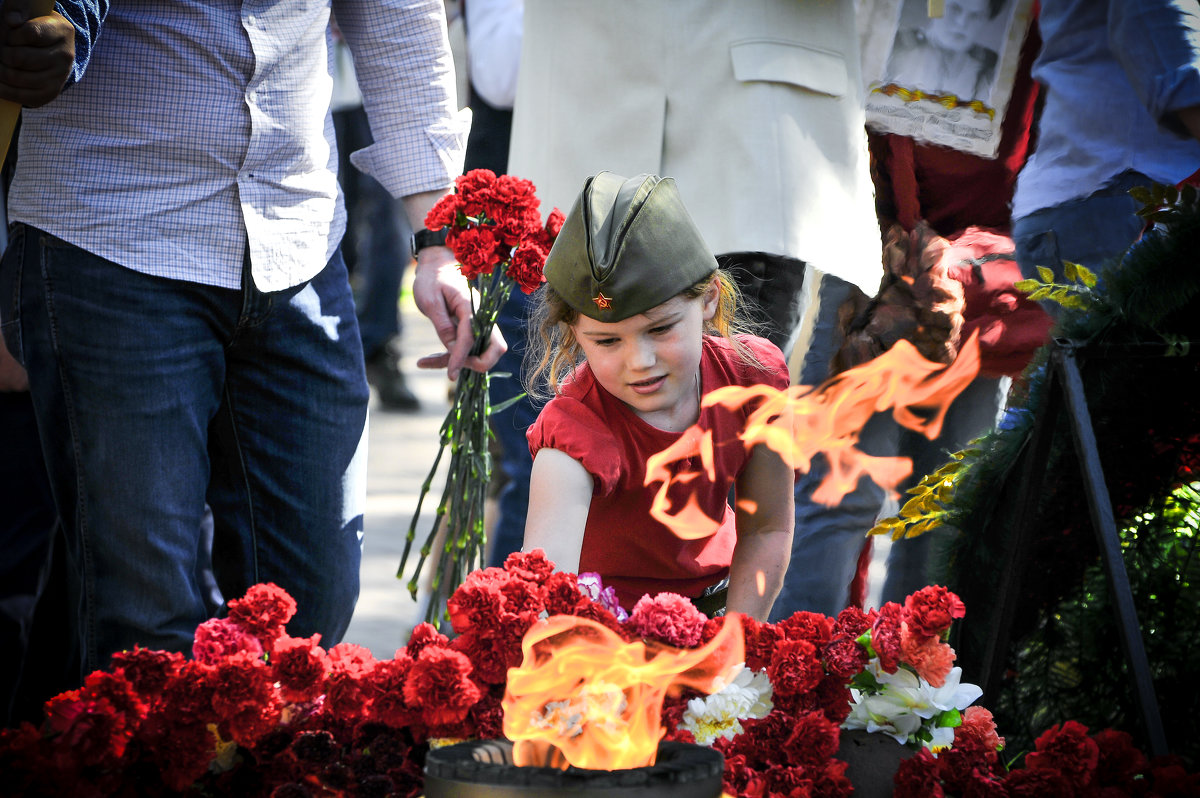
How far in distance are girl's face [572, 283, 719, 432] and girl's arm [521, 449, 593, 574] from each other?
165mm

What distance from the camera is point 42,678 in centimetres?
287

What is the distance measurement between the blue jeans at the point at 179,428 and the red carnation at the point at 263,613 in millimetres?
535

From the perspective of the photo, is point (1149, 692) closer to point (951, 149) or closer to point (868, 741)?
point (868, 741)

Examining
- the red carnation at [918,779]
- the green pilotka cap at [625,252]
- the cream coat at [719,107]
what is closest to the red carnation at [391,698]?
the red carnation at [918,779]

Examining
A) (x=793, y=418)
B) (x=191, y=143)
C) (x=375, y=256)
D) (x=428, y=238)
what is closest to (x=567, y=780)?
(x=793, y=418)

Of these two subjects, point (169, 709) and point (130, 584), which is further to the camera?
point (130, 584)

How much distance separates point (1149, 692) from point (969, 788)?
0.32 m

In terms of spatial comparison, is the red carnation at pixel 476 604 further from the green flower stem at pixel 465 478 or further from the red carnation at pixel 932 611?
the green flower stem at pixel 465 478

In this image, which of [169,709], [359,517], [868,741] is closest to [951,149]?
[359,517]

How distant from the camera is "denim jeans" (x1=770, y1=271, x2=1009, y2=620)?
3297 millimetres

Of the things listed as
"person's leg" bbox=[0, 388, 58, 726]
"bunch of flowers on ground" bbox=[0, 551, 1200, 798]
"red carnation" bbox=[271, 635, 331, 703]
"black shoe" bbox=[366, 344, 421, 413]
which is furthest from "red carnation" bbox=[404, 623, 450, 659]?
"black shoe" bbox=[366, 344, 421, 413]

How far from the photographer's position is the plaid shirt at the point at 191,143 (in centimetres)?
211

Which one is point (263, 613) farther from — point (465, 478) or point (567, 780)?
point (465, 478)

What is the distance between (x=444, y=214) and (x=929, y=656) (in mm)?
1420
